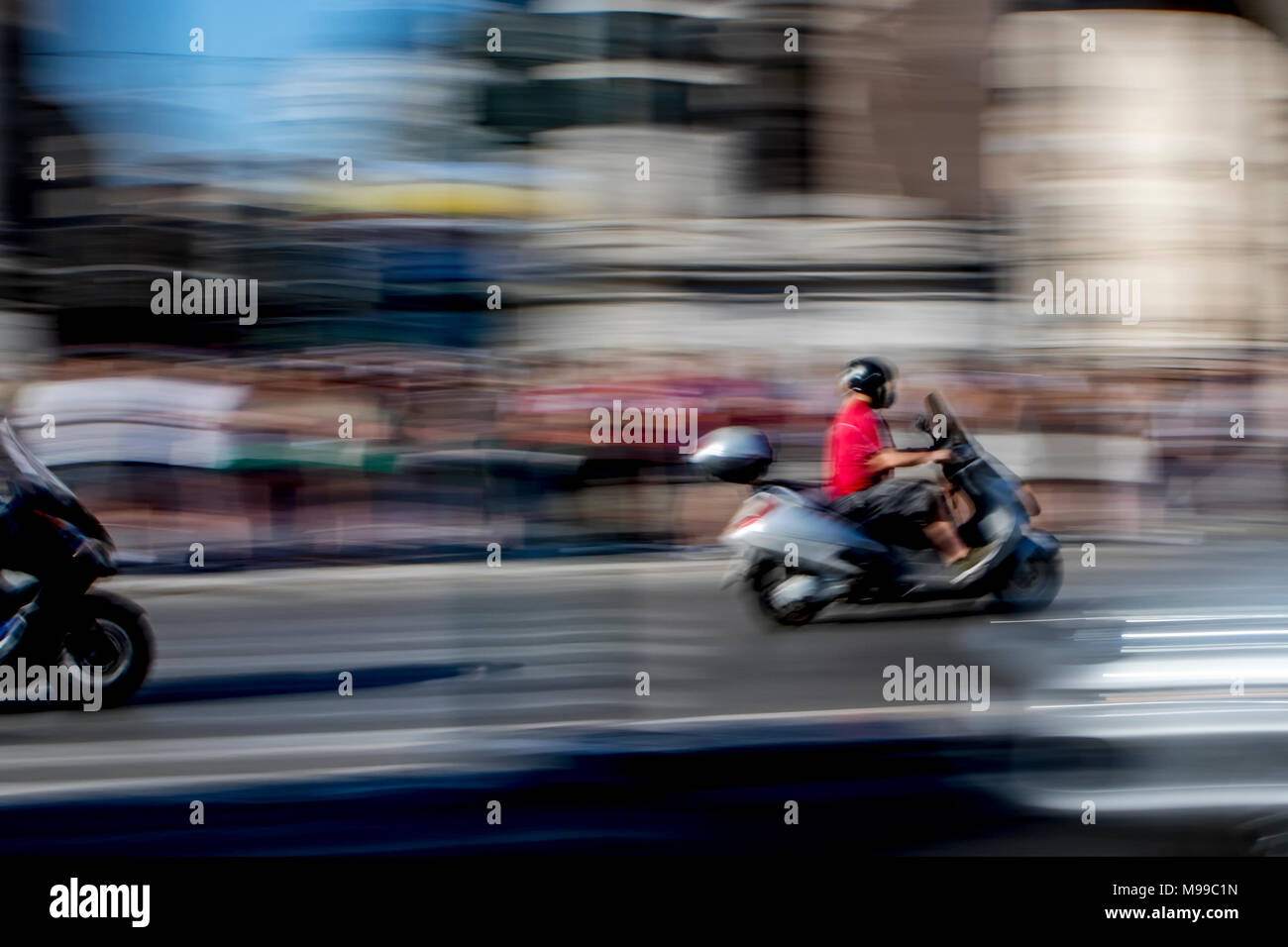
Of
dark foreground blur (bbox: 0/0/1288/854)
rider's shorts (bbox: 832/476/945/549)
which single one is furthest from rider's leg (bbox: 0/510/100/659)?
rider's shorts (bbox: 832/476/945/549)

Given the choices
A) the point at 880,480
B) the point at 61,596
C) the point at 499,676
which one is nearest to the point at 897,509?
the point at 880,480

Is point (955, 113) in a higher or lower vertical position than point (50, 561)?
higher

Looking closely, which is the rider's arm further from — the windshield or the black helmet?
the windshield

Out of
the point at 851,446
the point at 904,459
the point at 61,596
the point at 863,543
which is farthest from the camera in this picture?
the point at 863,543

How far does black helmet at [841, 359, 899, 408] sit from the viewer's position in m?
3.58

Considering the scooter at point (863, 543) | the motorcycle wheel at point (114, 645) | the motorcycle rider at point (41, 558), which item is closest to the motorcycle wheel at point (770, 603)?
the scooter at point (863, 543)

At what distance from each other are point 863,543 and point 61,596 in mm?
2422

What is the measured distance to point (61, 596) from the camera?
4.01 meters

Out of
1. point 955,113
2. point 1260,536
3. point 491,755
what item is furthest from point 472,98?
point 1260,536

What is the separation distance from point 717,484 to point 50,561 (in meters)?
2.05

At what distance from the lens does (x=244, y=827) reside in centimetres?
348

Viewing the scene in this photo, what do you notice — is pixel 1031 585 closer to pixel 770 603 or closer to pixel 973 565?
pixel 973 565

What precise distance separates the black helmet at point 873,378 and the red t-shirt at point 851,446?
4 cm
